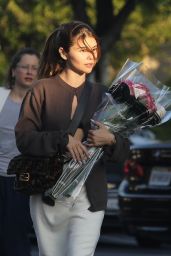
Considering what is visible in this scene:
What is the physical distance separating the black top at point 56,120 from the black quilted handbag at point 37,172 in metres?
0.05

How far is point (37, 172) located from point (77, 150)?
258 millimetres

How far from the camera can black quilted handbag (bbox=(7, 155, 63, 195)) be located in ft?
18.1

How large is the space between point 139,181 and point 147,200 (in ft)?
1.47

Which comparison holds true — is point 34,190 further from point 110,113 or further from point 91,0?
point 91,0

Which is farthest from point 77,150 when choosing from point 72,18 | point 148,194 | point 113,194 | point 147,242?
point 72,18

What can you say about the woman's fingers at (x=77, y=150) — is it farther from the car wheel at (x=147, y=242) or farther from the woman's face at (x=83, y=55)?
the car wheel at (x=147, y=242)

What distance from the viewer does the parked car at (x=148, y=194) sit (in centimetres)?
1184

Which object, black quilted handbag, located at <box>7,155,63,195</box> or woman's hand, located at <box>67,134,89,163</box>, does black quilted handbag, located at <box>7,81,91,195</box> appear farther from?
woman's hand, located at <box>67,134,89,163</box>

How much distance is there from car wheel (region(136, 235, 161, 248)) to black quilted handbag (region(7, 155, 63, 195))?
24.1ft

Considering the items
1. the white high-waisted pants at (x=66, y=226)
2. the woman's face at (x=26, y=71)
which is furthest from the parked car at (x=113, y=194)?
the white high-waisted pants at (x=66, y=226)

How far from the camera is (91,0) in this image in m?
24.9

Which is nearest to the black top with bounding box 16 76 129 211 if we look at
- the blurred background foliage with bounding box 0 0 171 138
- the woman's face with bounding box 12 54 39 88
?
the woman's face with bounding box 12 54 39 88

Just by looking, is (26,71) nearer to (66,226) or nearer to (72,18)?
(66,226)

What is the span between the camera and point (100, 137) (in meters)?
5.50
